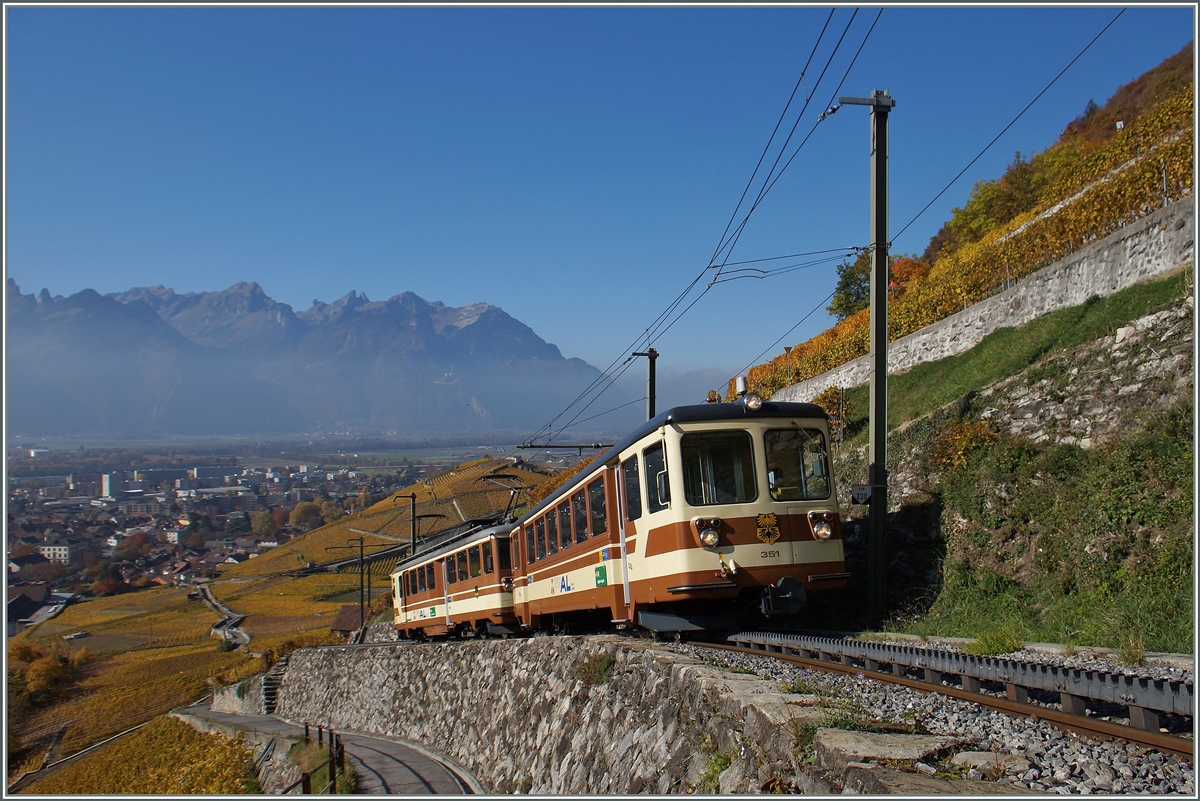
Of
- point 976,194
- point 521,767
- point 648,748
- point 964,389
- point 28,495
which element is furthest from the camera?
point 28,495

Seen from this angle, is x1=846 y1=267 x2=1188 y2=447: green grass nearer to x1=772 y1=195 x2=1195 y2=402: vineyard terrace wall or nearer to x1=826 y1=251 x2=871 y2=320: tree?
x1=772 y1=195 x2=1195 y2=402: vineyard terrace wall

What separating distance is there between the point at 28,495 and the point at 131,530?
90.9ft

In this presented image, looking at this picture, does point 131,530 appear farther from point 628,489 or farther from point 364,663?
point 628,489

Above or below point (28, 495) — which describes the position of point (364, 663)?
below

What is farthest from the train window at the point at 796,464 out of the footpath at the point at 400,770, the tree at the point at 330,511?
the tree at the point at 330,511

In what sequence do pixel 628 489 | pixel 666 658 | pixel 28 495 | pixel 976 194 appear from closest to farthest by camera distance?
pixel 666 658 < pixel 628 489 < pixel 976 194 < pixel 28 495

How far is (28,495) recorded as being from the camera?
120 meters

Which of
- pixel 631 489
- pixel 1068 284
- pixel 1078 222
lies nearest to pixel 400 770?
pixel 631 489

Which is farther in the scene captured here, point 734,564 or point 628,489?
point 628,489

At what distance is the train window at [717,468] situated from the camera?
9648 millimetres

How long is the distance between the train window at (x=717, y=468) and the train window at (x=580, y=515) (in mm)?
2729

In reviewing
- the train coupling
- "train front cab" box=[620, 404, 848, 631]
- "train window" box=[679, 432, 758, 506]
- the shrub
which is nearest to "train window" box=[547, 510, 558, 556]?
the shrub

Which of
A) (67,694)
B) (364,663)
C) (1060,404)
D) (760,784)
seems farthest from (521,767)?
(67,694)

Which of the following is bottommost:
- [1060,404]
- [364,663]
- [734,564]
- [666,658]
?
[364,663]
